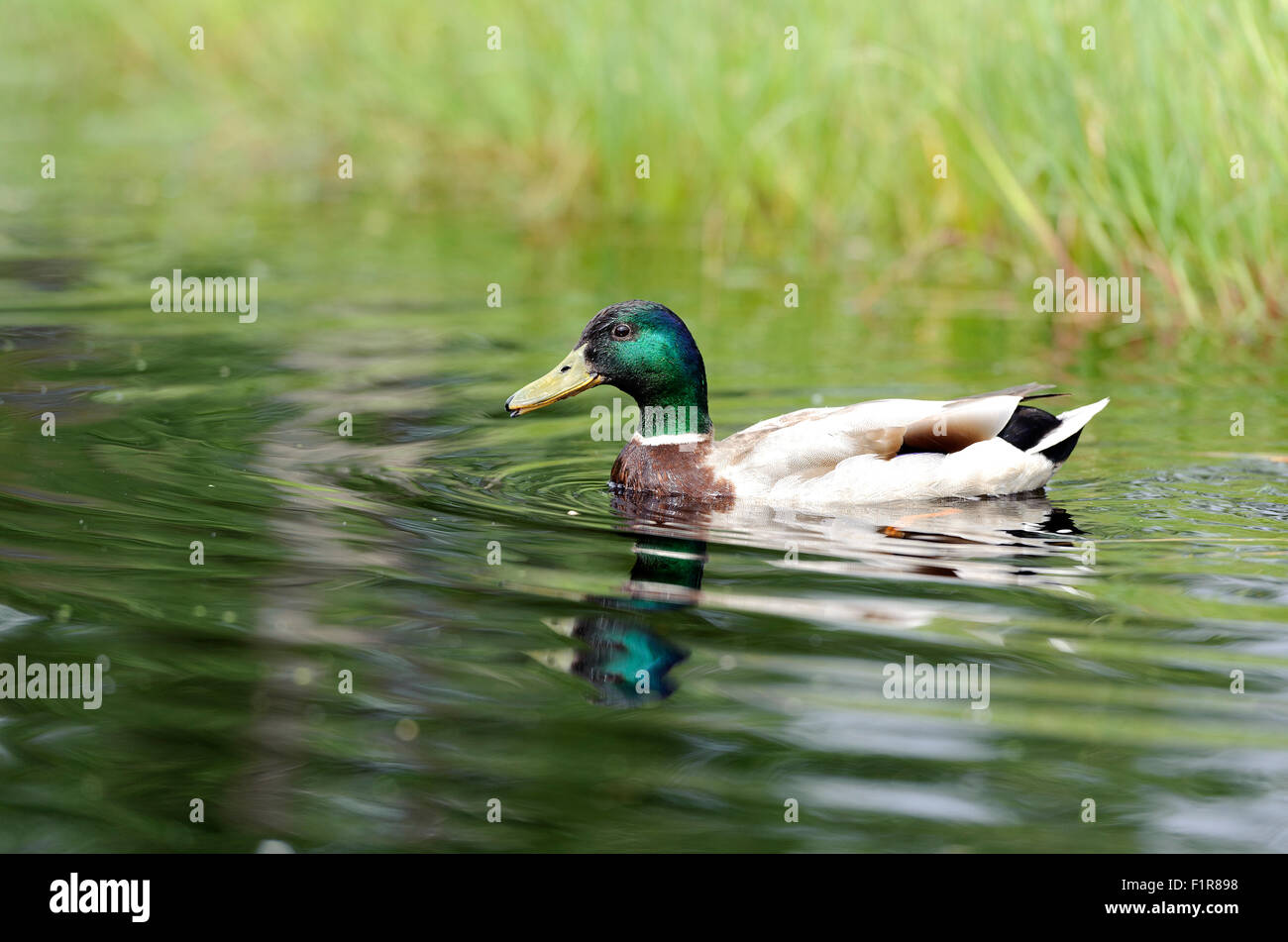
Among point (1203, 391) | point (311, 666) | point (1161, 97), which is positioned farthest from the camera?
point (1161, 97)

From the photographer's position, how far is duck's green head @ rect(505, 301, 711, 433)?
7035 mm

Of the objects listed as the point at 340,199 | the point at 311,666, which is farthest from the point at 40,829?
the point at 340,199

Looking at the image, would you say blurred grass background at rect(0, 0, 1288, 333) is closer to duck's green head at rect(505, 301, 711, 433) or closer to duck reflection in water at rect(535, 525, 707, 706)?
duck's green head at rect(505, 301, 711, 433)

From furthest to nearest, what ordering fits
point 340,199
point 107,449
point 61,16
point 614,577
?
1. point 61,16
2. point 340,199
3. point 107,449
4. point 614,577

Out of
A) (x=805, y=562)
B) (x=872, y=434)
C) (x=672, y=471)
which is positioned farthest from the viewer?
(x=672, y=471)

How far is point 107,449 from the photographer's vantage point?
7141 mm

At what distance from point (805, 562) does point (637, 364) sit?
1.52 metres

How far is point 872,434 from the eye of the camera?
662 centimetres

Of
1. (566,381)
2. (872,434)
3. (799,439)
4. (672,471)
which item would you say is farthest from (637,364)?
(872,434)

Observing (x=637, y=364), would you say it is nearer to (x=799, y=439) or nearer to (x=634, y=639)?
(x=799, y=439)

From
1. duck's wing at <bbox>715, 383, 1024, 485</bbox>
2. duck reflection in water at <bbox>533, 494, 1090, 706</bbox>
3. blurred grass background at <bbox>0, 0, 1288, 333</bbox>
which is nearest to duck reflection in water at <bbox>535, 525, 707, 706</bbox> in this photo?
duck reflection in water at <bbox>533, 494, 1090, 706</bbox>
